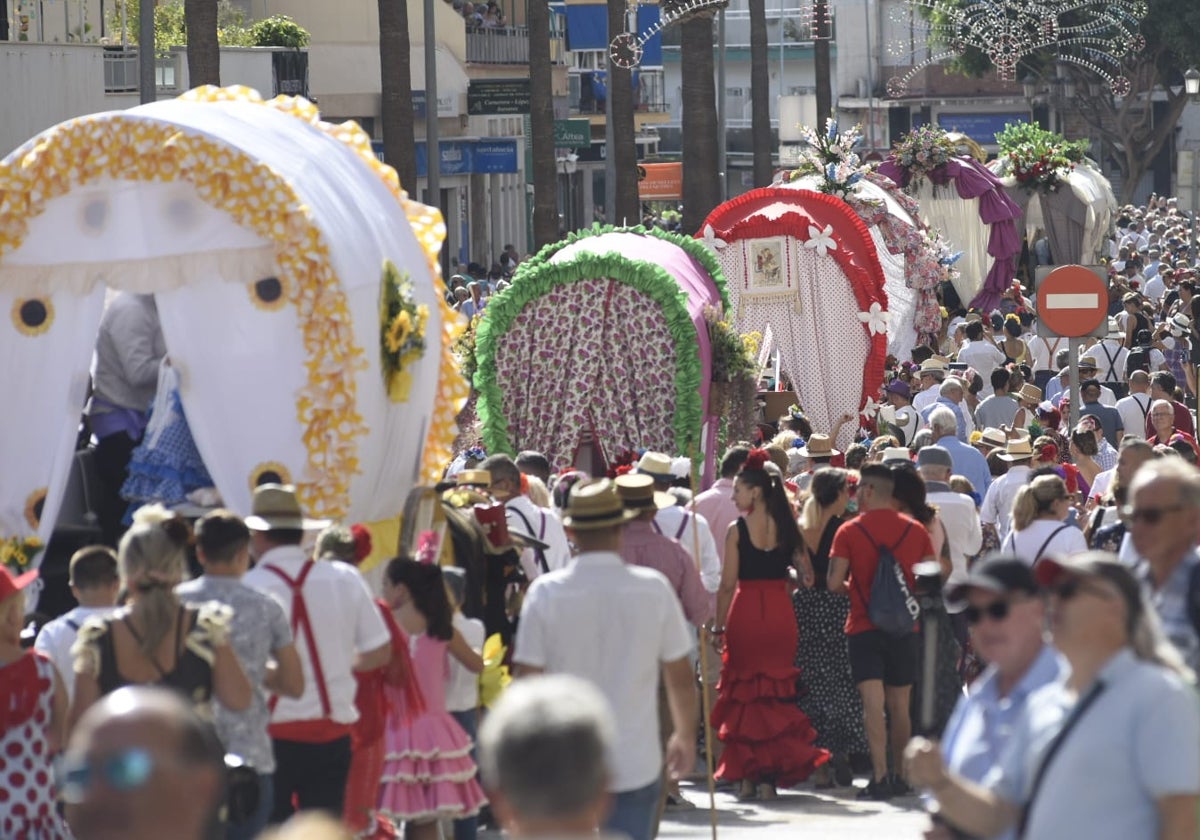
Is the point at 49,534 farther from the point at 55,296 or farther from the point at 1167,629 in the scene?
the point at 1167,629

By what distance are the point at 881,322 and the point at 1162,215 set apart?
43193 millimetres

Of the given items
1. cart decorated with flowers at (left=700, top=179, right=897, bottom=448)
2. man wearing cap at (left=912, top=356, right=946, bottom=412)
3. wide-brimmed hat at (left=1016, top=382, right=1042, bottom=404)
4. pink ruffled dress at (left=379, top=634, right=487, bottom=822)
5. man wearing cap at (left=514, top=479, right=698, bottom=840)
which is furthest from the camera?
cart decorated with flowers at (left=700, top=179, right=897, bottom=448)

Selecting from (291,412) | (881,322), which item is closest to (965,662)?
(291,412)

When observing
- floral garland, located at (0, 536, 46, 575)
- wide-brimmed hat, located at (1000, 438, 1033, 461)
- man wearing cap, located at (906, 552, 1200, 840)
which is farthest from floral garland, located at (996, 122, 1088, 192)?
man wearing cap, located at (906, 552, 1200, 840)

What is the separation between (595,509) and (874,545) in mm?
3714

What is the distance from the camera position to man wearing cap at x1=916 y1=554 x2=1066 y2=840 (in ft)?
18.8

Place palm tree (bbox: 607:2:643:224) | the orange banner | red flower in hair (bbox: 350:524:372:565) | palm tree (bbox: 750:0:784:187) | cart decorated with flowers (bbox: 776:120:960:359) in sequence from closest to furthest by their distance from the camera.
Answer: red flower in hair (bbox: 350:524:372:565), cart decorated with flowers (bbox: 776:120:960:359), palm tree (bbox: 607:2:643:224), palm tree (bbox: 750:0:784:187), the orange banner

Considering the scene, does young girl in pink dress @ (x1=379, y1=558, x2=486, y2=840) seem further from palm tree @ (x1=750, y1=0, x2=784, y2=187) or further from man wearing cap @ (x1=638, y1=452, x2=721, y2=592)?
palm tree @ (x1=750, y1=0, x2=784, y2=187)

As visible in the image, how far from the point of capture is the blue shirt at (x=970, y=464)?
14500 millimetres

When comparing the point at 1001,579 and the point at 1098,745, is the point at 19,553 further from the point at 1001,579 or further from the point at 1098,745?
the point at 1098,745

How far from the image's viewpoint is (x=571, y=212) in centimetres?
6756

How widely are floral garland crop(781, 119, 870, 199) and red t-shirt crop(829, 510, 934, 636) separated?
47.2 ft

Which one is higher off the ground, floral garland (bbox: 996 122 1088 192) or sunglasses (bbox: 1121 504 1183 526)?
floral garland (bbox: 996 122 1088 192)

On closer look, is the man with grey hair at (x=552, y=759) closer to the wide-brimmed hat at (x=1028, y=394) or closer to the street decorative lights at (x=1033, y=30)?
the wide-brimmed hat at (x=1028, y=394)
